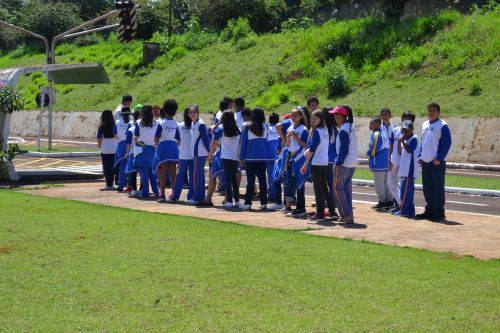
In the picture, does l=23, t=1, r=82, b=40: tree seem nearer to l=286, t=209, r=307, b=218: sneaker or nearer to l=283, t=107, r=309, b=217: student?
l=283, t=107, r=309, b=217: student

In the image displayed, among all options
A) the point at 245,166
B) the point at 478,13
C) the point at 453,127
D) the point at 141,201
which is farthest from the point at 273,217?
the point at 478,13

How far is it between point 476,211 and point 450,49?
2338 cm

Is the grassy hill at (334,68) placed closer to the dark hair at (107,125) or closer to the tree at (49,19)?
the tree at (49,19)

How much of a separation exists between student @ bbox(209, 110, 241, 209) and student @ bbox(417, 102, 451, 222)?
3326 millimetres

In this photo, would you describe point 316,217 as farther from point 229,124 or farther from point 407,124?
point 229,124

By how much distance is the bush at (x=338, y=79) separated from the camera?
40188 millimetres

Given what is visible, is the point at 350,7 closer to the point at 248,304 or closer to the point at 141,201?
the point at 141,201

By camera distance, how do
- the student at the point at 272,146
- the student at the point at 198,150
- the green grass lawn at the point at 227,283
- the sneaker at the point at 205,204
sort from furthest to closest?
the student at the point at 272,146 → the student at the point at 198,150 → the sneaker at the point at 205,204 → the green grass lawn at the point at 227,283

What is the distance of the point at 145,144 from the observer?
18.4 meters

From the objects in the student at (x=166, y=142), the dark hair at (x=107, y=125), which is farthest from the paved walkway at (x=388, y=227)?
the dark hair at (x=107, y=125)

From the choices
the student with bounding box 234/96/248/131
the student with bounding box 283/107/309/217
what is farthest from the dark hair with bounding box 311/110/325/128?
the student with bounding box 234/96/248/131

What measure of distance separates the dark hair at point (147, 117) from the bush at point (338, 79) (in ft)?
74.0

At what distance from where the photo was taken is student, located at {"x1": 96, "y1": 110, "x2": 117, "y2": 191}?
20.0 meters

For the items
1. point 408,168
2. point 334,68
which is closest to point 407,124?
point 408,168
